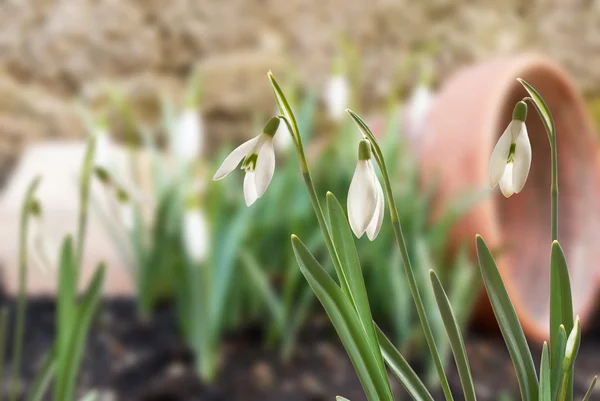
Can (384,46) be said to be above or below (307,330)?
above

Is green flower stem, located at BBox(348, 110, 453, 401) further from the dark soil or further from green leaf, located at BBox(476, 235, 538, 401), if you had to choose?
the dark soil

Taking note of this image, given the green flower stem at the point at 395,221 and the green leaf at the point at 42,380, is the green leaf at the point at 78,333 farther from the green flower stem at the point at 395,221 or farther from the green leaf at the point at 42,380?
the green flower stem at the point at 395,221

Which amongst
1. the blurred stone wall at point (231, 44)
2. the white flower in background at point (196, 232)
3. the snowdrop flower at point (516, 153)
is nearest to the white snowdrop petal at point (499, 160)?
the snowdrop flower at point (516, 153)

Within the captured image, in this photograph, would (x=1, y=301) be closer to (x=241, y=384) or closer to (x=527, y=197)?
(x=241, y=384)

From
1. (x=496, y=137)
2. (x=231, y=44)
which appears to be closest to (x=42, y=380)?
(x=496, y=137)

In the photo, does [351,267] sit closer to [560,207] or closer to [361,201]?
[361,201]

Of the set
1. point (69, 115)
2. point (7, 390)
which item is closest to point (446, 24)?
point (69, 115)

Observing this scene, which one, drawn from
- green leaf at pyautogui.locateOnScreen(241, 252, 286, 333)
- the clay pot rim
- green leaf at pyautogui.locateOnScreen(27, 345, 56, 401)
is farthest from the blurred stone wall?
green leaf at pyautogui.locateOnScreen(27, 345, 56, 401)
